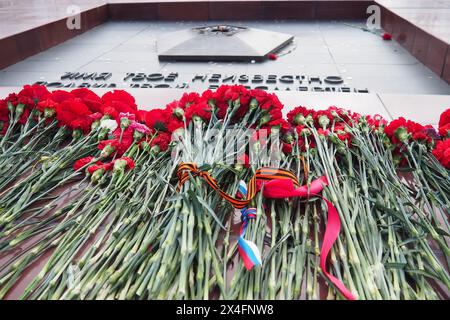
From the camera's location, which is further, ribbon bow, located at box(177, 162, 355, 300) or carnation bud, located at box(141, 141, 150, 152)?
carnation bud, located at box(141, 141, 150, 152)

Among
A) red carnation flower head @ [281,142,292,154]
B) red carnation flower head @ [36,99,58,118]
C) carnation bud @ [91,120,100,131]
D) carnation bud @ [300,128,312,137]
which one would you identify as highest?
red carnation flower head @ [36,99,58,118]

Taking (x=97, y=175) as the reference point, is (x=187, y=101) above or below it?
above

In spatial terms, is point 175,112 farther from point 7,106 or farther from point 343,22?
point 343,22

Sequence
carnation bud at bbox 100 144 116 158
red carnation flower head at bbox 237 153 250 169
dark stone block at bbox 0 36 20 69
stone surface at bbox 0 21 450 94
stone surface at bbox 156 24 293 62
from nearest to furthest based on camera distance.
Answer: red carnation flower head at bbox 237 153 250 169
carnation bud at bbox 100 144 116 158
stone surface at bbox 0 21 450 94
dark stone block at bbox 0 36 20 69
stone surface at bbox 156 24 293 62

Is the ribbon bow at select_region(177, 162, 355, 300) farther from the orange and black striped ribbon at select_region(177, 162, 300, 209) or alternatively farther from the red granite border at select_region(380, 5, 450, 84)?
the red granite border at select_region(380, 5, 450, 84)

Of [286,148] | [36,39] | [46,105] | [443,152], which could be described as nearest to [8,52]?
[36,39]

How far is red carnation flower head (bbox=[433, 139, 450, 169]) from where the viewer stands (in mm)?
1085

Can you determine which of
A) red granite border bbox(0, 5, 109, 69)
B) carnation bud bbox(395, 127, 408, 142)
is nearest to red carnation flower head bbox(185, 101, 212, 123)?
carnation bud bbox(395, 127, 408, 142)

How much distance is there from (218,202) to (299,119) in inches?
17.6

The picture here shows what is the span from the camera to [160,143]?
1.16m

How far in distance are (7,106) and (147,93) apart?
2.39ft

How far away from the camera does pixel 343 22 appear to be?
4.59 m

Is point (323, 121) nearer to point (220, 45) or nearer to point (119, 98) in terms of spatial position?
point (119, 98)
